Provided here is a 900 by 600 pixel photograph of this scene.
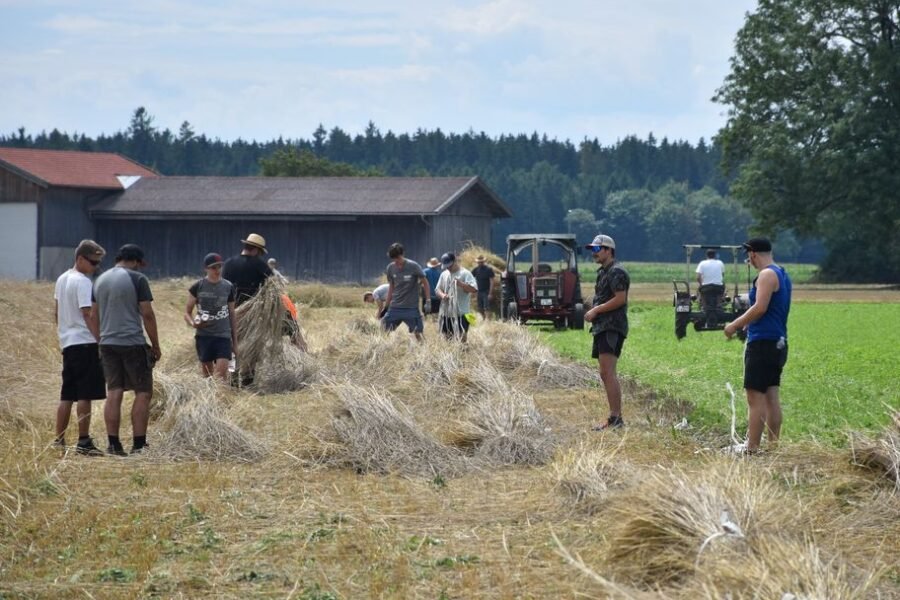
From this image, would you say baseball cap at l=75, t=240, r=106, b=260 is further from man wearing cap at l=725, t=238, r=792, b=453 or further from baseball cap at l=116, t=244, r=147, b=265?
man wearing cap at l=725, t=238, r=792, b=453

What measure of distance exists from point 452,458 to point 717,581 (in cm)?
477

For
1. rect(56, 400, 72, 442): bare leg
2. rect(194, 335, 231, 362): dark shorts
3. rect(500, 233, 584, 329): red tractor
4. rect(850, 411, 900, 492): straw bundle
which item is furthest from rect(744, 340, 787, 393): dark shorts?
rect(500, 233, 584, 329): red tractor

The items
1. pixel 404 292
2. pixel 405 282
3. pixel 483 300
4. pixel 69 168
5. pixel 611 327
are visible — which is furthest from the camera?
pixel 69 168

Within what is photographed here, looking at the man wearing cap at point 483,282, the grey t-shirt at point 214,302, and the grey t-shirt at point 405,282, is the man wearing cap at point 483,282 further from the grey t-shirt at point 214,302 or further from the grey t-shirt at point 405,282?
the grey t-shirt at point 214,302

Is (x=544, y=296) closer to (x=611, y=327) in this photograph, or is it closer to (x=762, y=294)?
(x=611, y=327)

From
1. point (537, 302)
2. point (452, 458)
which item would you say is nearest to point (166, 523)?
point (452, 458)

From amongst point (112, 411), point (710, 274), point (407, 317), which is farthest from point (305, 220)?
point (112, 411)

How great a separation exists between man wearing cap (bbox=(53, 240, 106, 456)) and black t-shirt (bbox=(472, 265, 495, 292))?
65.5 ft

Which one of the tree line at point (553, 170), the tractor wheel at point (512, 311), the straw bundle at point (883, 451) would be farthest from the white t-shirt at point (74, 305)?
the tree line at point (553, 170)

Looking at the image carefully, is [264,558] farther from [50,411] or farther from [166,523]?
[50,411]

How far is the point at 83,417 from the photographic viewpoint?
10992 millimetres

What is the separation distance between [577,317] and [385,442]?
19661mm

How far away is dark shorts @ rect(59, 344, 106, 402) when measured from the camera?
11164 mm

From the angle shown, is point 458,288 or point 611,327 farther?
point 458,288
